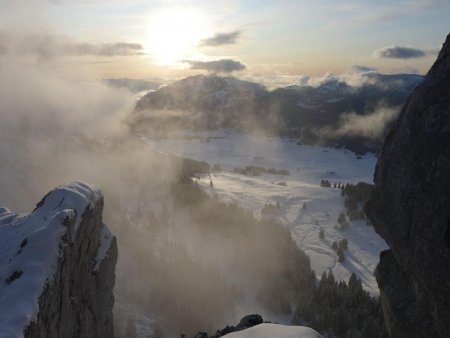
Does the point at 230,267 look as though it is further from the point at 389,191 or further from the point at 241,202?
the point at 389,191

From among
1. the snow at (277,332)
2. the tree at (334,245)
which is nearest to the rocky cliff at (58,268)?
the snow at (277,332)

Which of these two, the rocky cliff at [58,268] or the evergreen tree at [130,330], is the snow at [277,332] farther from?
the evergreen tree at [130,330]

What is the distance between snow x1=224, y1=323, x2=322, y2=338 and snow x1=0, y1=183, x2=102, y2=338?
1116 cm

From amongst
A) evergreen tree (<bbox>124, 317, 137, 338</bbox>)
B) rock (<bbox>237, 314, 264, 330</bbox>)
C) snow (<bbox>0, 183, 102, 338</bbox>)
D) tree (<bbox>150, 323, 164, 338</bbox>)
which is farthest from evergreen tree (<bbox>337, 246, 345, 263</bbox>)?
snow (<bbox>0, 183, 102, 338</bbox>)

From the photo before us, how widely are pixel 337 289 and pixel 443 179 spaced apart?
61914 millimetres

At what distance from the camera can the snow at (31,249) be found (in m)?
17.1

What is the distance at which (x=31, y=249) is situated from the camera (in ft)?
A: 66.6

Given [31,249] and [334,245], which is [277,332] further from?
[334,245]

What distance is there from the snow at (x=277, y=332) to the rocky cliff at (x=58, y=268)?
959 cm

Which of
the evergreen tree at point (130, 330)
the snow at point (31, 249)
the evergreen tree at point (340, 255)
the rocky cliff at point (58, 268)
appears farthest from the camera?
the evergreen tree at point (340, 255)

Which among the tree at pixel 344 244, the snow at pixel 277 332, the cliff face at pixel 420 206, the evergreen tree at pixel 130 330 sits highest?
the cliff face at pixel 420 206

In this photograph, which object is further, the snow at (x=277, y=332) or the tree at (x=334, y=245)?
the tree at (x=334, y=245)

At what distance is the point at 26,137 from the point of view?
102m

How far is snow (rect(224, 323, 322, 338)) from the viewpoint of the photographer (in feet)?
66.4
